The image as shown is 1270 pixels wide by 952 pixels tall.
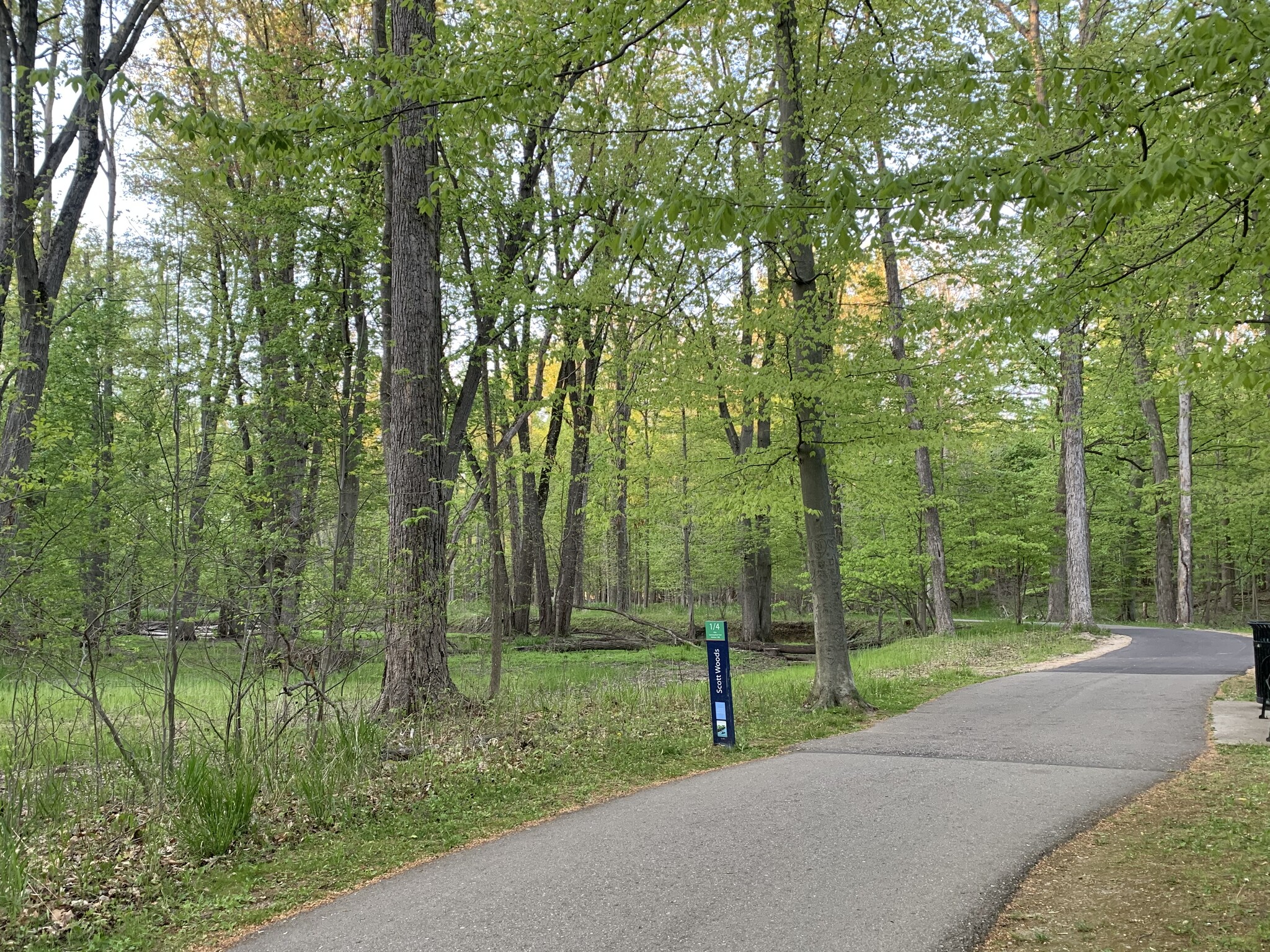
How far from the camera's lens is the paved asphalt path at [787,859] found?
3502 millimetres

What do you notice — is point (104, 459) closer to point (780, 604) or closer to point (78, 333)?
point (78, 333)

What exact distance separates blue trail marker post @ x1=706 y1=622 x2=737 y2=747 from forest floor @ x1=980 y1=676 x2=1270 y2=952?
3.38m

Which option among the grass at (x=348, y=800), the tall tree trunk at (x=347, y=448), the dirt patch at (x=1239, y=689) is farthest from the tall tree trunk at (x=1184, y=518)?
the tall tree trunk at (x=347, y=448)

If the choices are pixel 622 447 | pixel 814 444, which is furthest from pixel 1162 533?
pixel 814 444

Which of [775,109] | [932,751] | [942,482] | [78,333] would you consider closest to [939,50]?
[775,109]

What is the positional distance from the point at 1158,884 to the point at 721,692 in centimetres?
412

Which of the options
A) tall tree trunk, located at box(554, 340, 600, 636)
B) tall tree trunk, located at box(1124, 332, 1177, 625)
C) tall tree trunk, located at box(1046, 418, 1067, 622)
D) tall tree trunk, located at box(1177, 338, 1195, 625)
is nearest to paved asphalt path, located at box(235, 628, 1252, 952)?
tall tree trunk, located at box(554, 340, 600, 636)

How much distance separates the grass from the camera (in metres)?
3.94

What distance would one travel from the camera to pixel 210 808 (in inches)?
189

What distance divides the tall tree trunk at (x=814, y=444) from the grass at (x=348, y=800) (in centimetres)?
65

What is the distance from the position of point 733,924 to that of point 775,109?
11.5 m

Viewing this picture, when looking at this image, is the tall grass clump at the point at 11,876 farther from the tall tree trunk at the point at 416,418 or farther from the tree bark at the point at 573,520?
the tree bark at the point at 573,520

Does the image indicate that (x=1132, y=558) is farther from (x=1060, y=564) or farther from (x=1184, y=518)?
(x=1060, y=564)

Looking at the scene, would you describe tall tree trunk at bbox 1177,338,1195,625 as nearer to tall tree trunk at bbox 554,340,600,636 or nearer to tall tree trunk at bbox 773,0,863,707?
tall tree trunk at bbox 554,340,600,636
